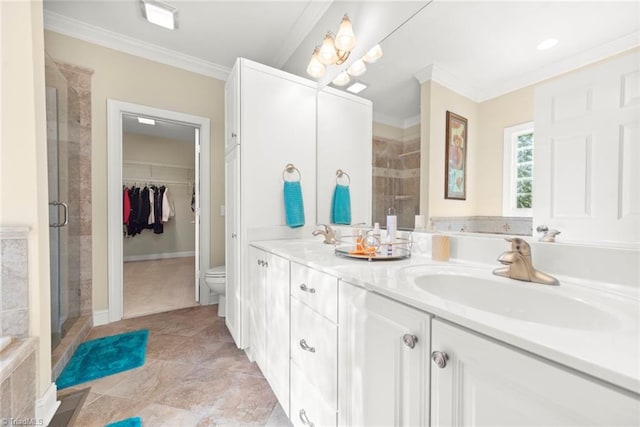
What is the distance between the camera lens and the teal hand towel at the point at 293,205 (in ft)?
6.31

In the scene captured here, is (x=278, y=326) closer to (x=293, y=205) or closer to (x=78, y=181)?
(x=293, y=205)

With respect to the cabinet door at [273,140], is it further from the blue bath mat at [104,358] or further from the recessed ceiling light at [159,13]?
the blue bath mat at [104,358]

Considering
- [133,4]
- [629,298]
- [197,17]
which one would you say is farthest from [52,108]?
[629,298]

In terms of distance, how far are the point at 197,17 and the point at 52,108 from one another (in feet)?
4.17

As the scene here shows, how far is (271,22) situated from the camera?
2.25 m

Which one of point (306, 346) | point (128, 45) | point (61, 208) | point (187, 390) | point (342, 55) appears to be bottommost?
point (187, 390)

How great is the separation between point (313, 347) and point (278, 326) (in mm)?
356

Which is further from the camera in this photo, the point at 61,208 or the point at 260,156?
the point at 61,208

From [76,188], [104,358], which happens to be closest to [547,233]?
[104,358]

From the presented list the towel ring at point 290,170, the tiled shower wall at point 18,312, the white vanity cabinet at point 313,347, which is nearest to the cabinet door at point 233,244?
the towel ring at point 290,170

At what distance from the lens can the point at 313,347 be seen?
1070 millimetres

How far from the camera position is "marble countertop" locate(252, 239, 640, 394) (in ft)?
1.27

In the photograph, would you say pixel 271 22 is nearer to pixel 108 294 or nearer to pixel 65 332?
pixel 108 294

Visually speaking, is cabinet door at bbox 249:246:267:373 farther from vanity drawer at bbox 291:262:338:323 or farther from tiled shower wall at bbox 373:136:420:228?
tiled shower wall at bbox 373:136:420:228
